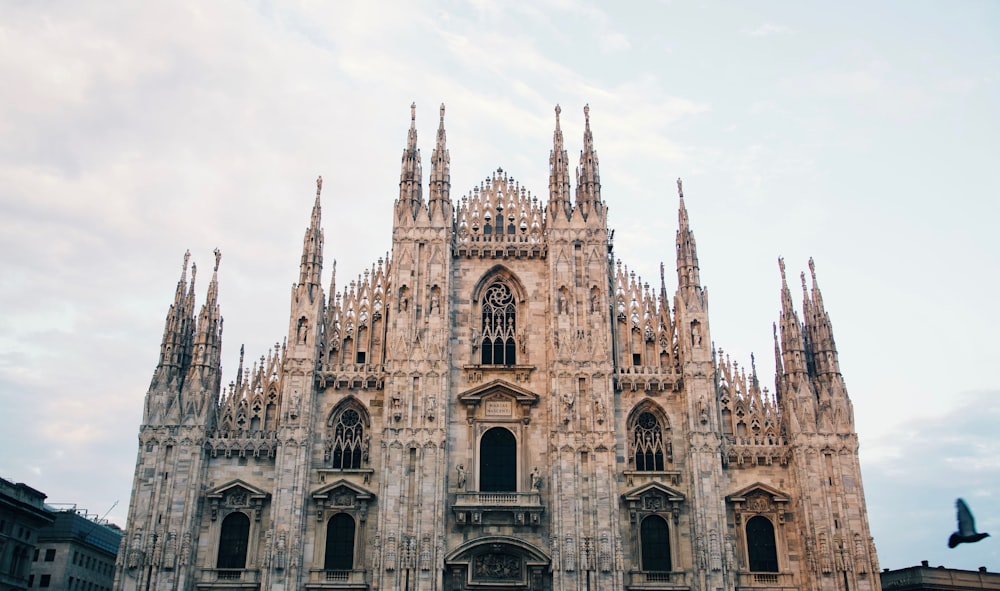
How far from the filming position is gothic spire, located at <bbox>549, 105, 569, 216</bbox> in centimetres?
4416

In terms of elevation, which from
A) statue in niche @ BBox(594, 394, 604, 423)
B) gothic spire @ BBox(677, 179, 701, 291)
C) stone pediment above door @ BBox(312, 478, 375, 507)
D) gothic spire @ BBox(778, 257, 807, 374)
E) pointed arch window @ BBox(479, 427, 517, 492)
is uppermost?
gothic spire @ BBox(677, 179, 701, 291)

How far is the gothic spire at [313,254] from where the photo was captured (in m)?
42.5

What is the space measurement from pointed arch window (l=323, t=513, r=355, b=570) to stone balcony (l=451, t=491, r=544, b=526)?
4.63m

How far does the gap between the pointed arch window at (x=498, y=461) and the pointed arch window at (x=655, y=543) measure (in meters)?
5.98

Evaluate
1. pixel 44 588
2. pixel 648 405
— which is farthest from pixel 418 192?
pixel 44 588

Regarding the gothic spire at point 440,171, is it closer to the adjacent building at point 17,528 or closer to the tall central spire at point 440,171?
the tall central spire at point 440,171

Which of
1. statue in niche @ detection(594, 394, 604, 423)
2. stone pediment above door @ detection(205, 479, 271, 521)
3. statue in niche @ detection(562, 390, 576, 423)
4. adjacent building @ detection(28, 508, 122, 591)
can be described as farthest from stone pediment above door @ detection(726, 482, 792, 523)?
adjacent building @ detection(28, 508, 122, 591)

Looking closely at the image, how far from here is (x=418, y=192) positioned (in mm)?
44250

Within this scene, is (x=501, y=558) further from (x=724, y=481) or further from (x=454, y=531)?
(x=724, y=481)

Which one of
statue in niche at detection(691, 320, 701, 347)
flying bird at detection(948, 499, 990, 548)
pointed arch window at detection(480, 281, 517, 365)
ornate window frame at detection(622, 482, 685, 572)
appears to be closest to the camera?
flying bird at detection(948, 499, 990, 548)

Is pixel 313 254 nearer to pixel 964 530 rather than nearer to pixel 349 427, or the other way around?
pixel 349 427

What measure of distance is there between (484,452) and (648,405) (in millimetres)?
7753

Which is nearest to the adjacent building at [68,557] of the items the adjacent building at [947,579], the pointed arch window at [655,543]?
the pointed arch window at [655,543]

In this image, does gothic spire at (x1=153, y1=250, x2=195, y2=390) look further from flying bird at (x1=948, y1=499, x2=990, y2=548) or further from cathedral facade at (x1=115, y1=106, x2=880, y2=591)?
flying bird at (x1=948, y1=499, x2=990, y2=548)
